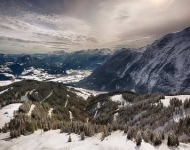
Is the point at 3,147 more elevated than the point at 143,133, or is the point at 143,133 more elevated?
the point at 143,133

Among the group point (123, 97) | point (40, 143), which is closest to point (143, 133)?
point (40, 143)

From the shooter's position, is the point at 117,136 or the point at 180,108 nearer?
the point at 117,136

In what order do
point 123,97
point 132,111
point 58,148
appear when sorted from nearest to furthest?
point 58,148 < point 132,111 < point 123,97

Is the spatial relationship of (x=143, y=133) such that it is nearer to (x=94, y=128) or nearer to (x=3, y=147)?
(x=94, y=128)

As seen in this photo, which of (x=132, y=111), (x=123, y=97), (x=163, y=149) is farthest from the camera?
(x=123, y=97)

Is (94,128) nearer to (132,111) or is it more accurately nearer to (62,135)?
(62,135)

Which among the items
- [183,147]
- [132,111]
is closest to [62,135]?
[183,147]
